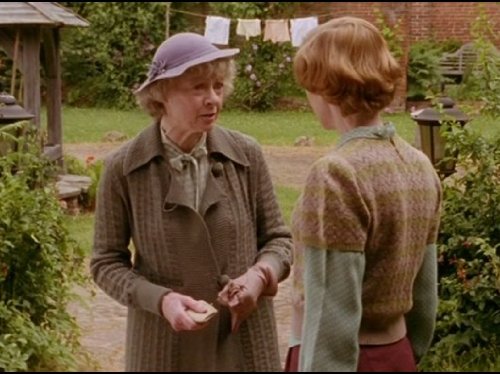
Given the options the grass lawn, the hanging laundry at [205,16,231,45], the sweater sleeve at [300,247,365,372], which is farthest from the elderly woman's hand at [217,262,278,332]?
the hanging laundry at [205,16,231,45]

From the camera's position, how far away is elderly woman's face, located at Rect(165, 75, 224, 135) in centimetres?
297

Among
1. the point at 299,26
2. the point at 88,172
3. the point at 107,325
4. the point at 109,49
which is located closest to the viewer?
the point at 107,325

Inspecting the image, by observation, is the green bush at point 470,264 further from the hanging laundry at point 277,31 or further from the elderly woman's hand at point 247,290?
the hanging laundry at point 277,31

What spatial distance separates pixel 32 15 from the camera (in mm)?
11695

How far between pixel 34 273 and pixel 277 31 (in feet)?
56.2

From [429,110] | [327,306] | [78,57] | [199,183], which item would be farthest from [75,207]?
[78,57]

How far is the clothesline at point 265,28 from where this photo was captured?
73.0 feet

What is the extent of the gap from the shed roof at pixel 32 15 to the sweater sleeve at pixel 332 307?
31.1ft

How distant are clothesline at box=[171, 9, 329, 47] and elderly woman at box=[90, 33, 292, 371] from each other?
1925cm

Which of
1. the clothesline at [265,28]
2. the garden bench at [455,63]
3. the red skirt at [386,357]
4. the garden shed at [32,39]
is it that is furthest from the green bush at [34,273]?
the garden bench at [455,63]

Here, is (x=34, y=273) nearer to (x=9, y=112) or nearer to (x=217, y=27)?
(x=9, y=112)

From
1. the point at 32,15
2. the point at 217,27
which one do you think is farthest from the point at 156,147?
the point at 217,27

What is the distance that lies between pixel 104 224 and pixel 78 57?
855 inches

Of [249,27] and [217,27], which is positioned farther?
[217,27]
